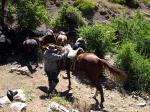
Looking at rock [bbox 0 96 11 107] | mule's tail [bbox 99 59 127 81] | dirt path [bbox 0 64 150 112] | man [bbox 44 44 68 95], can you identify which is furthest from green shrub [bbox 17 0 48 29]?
rock [bbox 0 96 11 107]

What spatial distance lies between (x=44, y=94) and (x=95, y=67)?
→ 5.42 feet

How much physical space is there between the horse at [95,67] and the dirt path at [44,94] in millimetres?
579

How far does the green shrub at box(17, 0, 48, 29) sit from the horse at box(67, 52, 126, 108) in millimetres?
4882

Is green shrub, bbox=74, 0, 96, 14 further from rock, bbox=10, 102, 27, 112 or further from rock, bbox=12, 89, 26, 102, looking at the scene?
rock, bbox=10, 102, 27, 112

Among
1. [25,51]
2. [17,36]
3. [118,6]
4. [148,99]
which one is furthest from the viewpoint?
[118,6]

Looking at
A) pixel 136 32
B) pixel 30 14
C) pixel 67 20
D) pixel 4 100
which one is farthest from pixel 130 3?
pixel 4 100

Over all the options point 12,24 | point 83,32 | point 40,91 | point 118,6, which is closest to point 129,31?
point 83,32

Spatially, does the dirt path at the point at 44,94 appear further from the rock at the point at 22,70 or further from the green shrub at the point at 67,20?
the green shrub at the point at 67,20

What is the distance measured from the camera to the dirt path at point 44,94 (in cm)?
1236

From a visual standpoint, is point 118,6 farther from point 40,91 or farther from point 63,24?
point 40,91

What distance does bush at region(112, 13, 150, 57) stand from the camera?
16734 millimetres

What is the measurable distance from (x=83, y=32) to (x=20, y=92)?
482 centimetres

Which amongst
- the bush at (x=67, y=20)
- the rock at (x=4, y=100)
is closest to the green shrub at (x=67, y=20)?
the bush at (x=67, y=20)

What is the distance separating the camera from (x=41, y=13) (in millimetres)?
17406
